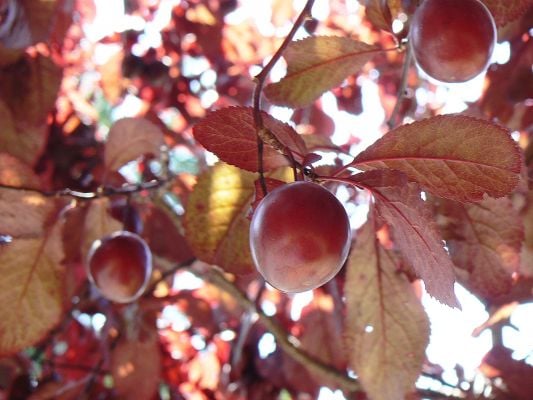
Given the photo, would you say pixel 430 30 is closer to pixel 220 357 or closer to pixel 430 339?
pixel 430 339

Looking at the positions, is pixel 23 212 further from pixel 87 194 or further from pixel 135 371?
pixel 135 371

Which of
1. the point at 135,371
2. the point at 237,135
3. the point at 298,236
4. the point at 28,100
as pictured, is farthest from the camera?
the point at 135,371

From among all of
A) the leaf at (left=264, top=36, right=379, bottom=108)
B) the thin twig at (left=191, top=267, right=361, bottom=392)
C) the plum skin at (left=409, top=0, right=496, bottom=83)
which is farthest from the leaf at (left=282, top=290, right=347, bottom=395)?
the plum skin at (left=409, top=0, right=496, bottom=83)

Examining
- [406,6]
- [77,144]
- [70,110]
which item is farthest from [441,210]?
[70,110]

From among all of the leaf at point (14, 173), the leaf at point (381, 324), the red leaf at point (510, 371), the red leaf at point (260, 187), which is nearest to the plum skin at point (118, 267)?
the leaf at point (14, 173)

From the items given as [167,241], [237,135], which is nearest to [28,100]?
[167,241]

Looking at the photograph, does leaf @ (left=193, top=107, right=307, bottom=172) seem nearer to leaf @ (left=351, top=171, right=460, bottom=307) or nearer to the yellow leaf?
leaf @ (left=351, top=171, right=460, bottom=307)
